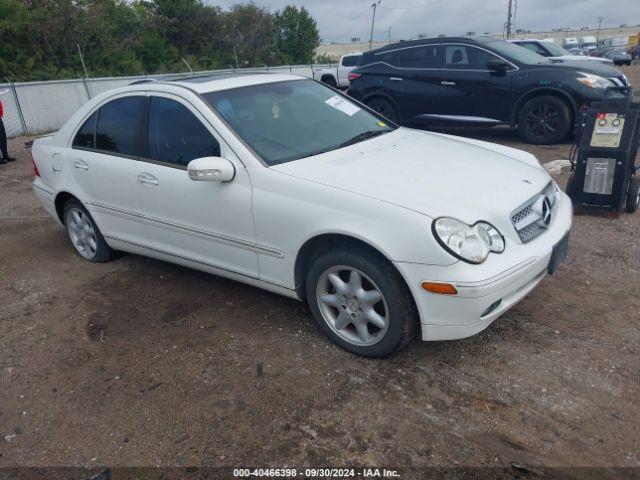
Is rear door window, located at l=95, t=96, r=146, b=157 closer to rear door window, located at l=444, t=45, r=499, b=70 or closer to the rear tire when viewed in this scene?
the rear tire

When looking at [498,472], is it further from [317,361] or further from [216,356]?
[216,356]

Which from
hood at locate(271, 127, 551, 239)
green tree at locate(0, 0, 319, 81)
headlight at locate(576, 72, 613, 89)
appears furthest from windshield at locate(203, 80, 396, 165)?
green tree at locate(0, 0, 319, 81)

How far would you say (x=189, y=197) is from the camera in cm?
369

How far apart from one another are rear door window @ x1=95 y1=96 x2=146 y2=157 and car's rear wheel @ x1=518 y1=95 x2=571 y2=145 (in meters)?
6.46

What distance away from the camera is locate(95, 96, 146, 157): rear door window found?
4117 millimetres

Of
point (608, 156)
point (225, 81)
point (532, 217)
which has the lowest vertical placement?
point (608, 156)

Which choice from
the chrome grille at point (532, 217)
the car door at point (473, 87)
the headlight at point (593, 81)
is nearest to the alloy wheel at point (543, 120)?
the car door at point (473, 87)

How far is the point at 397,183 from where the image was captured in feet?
10.1

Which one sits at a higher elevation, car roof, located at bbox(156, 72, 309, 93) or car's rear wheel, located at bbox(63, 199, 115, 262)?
car roof, located at bbox(156, 72, 309, 93)

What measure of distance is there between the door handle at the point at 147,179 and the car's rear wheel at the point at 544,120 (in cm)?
661

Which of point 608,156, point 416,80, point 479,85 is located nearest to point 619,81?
point 479,85

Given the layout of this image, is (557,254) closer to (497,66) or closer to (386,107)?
(497,66)

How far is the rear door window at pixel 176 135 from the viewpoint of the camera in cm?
366

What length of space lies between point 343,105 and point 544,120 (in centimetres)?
539
